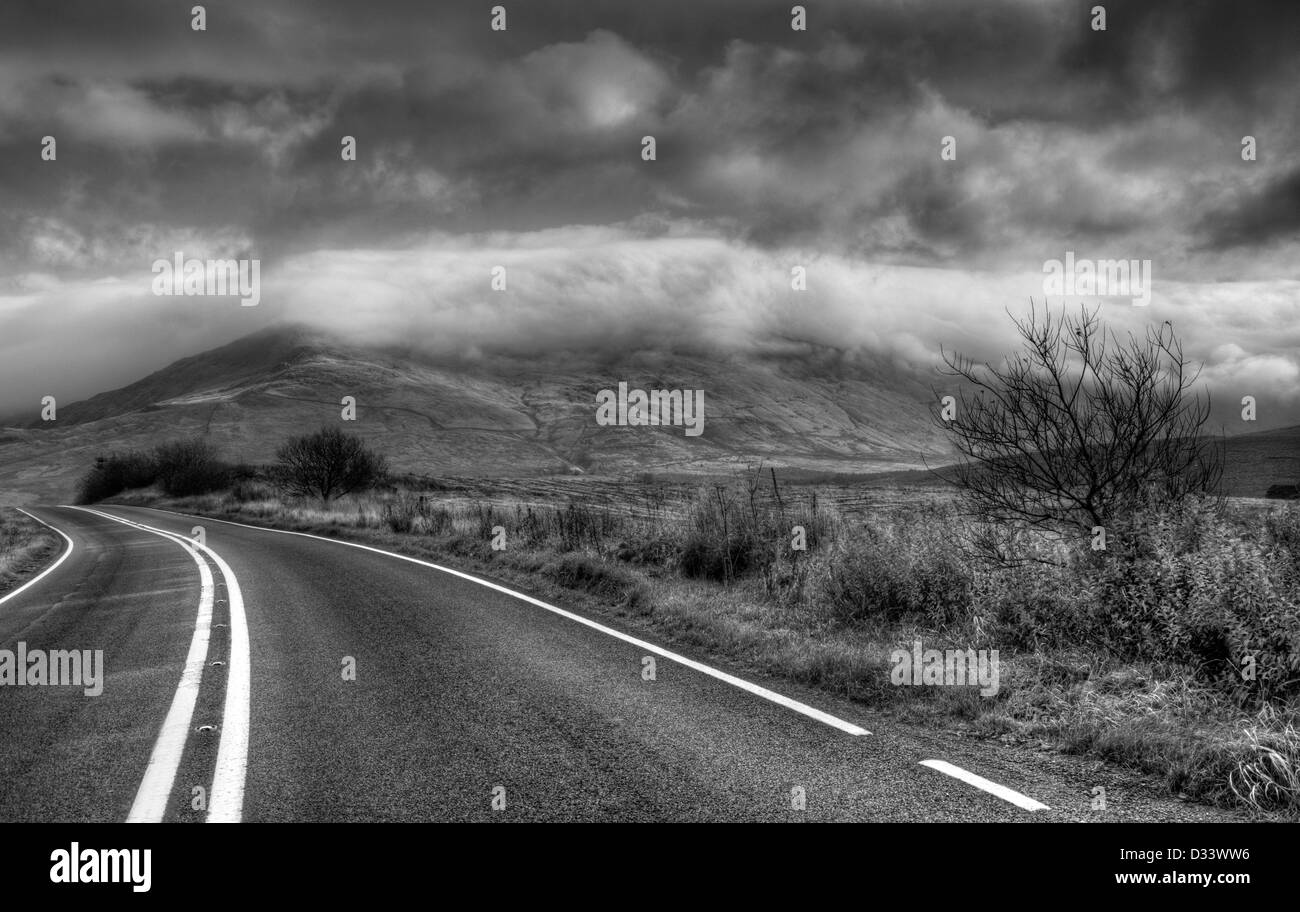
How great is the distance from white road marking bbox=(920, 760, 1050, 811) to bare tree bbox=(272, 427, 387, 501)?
46839 millimetres

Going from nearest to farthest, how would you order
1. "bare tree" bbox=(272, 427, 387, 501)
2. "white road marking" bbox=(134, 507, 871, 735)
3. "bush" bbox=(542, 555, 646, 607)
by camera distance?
1. "white road marking" bbox=(134, 507, 871, 735)
2. "bush" bbox=(542, 555, 646, 607)
3. "bare tree" bbox=(272, 427, 387, 501)

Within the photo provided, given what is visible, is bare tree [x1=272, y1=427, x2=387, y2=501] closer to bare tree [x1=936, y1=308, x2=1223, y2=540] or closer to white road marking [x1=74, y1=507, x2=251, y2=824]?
white road marking [x1=74, y1=507, x2=251, y2=824]

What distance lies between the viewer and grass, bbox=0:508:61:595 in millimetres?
18078

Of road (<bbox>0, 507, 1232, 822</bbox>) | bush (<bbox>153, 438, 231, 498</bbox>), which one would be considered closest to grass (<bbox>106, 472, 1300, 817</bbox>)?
road (<bbox>0, 507, 1232, 822</bbox>)

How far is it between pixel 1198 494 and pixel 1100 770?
557 centimetres

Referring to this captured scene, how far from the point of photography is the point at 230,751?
542 centimetres

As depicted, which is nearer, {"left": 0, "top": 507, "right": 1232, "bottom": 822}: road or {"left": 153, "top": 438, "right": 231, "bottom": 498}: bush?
{"left": 0, "top": 507, "right": 1232, "bottom": 822}: road

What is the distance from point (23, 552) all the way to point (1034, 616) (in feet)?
87.0

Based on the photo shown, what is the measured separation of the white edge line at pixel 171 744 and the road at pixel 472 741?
19 millimetres

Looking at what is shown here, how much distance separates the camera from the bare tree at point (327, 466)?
48.5 meters

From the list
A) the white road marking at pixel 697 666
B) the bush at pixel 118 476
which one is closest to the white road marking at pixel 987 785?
the white road marking at pixel 697 666

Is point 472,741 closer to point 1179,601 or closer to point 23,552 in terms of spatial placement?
point 1179,601
